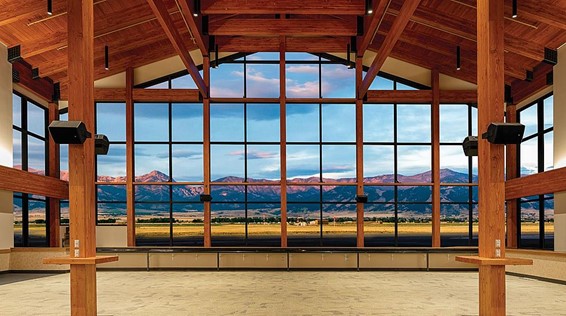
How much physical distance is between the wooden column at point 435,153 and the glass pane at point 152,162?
8627mm

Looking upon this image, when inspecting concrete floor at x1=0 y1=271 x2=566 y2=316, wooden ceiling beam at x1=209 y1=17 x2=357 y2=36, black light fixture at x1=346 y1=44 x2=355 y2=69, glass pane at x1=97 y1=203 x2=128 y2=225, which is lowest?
concrete floor at x1=0 y1=271 x2=566 y2=316

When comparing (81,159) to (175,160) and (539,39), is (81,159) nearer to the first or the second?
(175,160)

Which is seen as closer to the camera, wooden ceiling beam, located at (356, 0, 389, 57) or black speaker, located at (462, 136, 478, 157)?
black speaker, located at (462, 136, 478, 157)

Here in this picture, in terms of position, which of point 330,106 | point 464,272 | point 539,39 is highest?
point 539,39

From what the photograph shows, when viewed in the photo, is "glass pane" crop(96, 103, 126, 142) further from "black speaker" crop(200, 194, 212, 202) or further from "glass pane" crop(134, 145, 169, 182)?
"black speaker" crop(200, 194, 212, 202)

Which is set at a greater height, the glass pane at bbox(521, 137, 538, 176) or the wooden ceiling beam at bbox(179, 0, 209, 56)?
the wooden ceiling beam at bbox(179, 0, 209, 56)

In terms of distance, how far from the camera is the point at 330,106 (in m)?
15.6

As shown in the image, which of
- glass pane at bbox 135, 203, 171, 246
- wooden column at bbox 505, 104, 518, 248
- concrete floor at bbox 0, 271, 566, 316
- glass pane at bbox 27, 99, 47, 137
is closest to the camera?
concrete floor at bbox 0, 271, 566, 316

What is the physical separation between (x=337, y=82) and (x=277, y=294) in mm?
8334

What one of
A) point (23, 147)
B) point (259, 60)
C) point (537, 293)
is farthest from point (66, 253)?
point (537, 293)

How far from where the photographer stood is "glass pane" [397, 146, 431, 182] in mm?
15242

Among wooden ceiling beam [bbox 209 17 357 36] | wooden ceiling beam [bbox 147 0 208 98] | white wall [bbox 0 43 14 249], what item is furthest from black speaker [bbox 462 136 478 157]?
white wall [bbox 0 43 14 249]

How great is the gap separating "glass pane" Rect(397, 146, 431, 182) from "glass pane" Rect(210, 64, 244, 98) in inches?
221

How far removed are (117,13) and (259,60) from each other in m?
4.93
